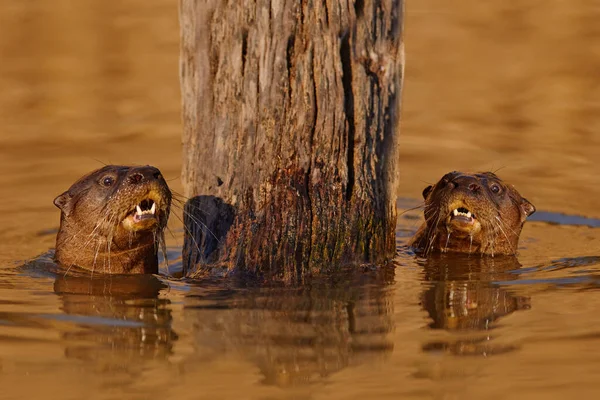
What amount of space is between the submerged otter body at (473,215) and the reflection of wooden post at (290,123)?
3.43 ft

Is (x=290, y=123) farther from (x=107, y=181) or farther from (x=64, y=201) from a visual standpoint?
(x=64, y=201)

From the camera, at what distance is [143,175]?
6984mm

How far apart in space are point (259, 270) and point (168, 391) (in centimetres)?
180

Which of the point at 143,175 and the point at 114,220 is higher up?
the point at 143,175

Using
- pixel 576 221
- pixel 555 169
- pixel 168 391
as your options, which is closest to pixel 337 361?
pixel 168 391

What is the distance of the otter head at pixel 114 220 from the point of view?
7.01 m

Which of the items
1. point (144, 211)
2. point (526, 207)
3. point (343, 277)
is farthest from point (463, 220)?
point (144, 211)

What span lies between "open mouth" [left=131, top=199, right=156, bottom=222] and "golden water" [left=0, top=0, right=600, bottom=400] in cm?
40

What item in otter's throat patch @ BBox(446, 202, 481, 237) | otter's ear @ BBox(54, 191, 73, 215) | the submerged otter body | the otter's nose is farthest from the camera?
otter's throat patch @ BBox(446, 202, 481, 237)

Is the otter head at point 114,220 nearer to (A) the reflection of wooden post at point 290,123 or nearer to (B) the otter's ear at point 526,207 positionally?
(A) the reflection of wooden post at point 290,123

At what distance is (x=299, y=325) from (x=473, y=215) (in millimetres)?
2287

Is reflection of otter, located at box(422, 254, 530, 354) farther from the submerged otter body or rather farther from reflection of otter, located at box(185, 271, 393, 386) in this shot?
reflection of otter, located at box(185, 271, 393, 386)

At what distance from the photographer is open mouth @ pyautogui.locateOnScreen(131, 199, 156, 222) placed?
707cm

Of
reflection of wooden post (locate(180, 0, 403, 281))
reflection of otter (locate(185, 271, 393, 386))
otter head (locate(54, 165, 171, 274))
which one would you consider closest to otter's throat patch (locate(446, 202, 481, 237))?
reflection of otter (locate(185, 271, 393, 386))
